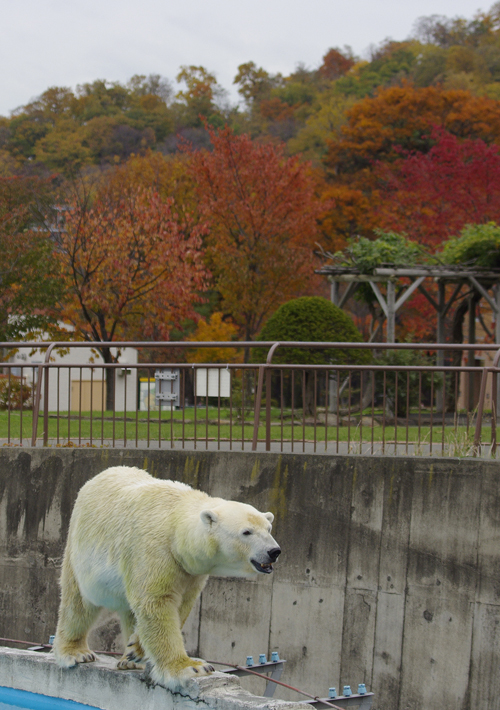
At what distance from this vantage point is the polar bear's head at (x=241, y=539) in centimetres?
359

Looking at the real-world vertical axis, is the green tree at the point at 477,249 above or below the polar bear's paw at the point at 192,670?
above

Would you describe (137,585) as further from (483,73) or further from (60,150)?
(483,73)

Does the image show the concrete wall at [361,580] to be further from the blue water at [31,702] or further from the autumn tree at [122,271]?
the autumn tree at [122,271]

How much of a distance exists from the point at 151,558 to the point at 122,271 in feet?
47.0

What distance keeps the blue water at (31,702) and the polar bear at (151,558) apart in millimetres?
256

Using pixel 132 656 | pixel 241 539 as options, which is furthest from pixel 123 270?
pixel 241 539

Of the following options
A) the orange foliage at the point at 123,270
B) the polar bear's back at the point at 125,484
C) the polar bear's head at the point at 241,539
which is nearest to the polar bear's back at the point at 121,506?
the polar bear's back at the point at 125,484

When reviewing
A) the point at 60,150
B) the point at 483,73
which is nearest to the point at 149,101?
the point at 60,150

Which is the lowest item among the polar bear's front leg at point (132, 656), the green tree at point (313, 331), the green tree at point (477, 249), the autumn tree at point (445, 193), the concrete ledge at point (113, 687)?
the concrete ledge at point (113, 687)

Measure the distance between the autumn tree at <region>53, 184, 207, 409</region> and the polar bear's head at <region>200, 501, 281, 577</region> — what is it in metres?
13.2

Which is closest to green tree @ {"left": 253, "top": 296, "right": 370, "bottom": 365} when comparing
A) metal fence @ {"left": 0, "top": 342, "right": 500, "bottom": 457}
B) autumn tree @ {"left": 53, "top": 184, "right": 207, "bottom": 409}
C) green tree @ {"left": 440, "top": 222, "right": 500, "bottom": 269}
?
metal fence @ {"left": 0, "top": 342, "right": 500, "bottom": 457}

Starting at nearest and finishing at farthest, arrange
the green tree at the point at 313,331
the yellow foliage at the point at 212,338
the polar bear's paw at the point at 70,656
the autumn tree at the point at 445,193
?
1. the polar bear's paw at the point at 70,656
2. the green tree at the point at 313,331
3. the yellow foliage at the point at 212,338
4. the autumn tree at the point at 445,193

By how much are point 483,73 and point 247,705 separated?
195 ft

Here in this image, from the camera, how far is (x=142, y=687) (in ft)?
13.5
